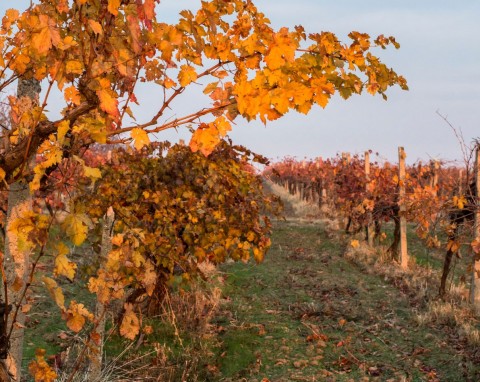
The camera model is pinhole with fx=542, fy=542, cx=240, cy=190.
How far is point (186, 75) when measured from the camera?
239cm

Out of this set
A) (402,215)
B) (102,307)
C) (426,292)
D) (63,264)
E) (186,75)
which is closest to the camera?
(63,264)

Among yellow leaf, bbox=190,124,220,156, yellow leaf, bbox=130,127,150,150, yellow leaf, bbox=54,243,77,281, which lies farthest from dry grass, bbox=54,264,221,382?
yellow leaf, bbox=190,124,220,156

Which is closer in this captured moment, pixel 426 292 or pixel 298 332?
pixel 298 332

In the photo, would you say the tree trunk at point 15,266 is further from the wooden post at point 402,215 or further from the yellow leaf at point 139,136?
the wooden post at point 402,215

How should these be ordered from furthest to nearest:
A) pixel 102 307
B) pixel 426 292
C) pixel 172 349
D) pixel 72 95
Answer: pixel 426 292 < pixel 172 349 < pixel 102 307 < pixel 72 95

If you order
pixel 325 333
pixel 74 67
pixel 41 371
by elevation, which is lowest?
pixel 325 333

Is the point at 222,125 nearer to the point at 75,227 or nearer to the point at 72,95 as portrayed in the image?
the point at 75,227

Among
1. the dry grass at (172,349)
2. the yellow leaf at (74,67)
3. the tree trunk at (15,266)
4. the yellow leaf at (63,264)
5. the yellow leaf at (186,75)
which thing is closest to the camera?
the yellow leaf at (63,264)

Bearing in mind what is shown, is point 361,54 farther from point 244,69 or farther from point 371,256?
point 371,256

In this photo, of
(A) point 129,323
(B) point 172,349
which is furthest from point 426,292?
(A) point 129,323

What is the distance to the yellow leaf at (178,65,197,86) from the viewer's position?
7.78 ft

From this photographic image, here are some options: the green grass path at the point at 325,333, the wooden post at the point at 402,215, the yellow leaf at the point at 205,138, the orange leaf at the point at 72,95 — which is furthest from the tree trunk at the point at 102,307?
the wooden post at the point at 402,215

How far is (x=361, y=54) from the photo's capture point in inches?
103

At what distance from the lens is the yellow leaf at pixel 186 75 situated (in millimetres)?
2371
